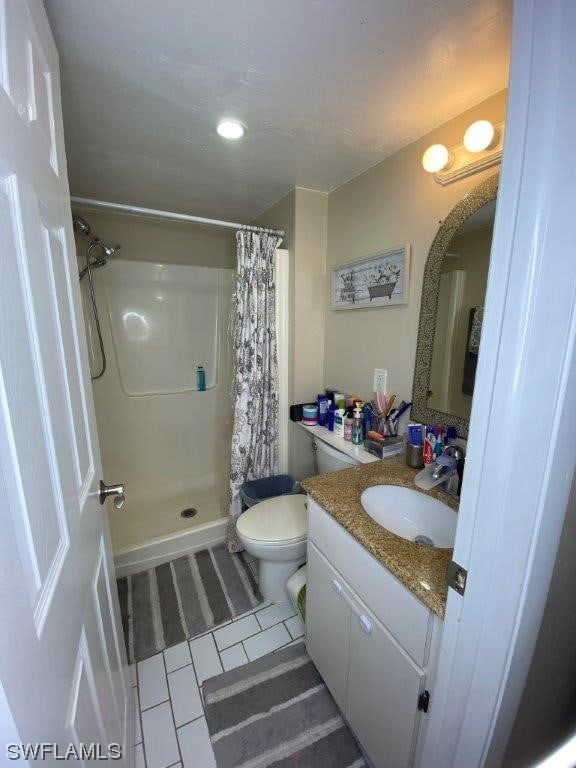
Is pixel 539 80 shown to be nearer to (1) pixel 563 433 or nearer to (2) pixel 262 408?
(1) pixel 563 433

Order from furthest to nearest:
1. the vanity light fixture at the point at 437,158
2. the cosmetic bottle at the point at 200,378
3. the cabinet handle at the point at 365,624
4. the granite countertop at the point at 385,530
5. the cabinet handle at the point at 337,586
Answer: the cosmetic bottle at the point at 200,378
the vanity light fixture at the point at 437,158
the cabinet handle at the point at 337,586
the cabinet handle at the point at 365,624
the granite countertop at the point at 385,530

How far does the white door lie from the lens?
1.27 ft

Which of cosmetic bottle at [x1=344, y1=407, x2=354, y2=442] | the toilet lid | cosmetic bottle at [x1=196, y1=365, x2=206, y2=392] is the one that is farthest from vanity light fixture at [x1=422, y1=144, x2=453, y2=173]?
cosmetic bottle at [x1=196, y1=365, x2=206, y2=392]

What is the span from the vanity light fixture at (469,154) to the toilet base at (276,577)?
1.78m

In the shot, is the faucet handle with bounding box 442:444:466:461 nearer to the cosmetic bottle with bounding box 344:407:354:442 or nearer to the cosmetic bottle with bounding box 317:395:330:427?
the cosmetic bottle with bounding box 344:407:354:442

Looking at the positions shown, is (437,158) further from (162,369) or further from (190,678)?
(190,678)

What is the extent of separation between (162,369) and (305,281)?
1320 mm

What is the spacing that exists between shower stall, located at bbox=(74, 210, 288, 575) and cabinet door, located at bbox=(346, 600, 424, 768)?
118 centimetres

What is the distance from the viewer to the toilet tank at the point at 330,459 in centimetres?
148

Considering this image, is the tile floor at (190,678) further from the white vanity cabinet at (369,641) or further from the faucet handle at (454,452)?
the faucet handle at (454,452)

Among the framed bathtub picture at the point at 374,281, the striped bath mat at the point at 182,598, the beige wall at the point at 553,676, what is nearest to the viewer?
the beige wall at the point at 553,676

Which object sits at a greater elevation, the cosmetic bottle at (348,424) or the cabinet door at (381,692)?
the cosmetic bottle at (348,424)

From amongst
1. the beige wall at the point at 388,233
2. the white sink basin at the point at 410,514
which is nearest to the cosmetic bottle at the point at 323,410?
the beige wall at the point at 388,233

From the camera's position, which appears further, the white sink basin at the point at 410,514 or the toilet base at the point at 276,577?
the toilet base at the point at 276,577
